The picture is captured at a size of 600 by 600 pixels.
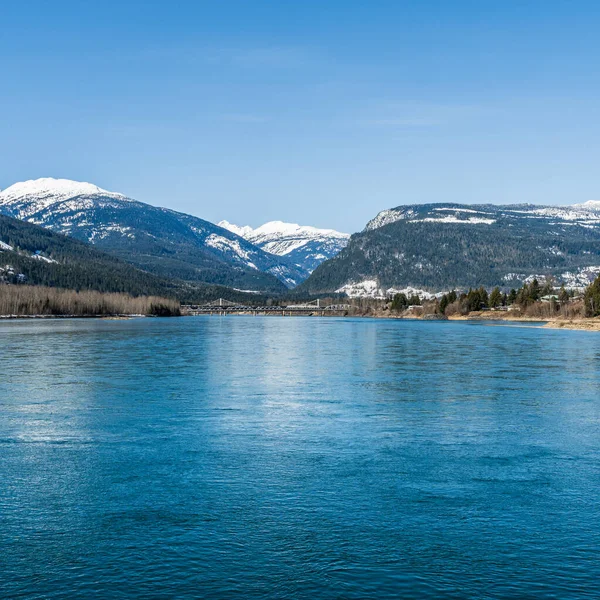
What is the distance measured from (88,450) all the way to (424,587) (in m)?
18.1

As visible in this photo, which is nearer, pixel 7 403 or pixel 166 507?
pixel 166 507

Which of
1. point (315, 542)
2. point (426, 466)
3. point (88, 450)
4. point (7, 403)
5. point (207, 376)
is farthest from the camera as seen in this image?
point (207, 376)

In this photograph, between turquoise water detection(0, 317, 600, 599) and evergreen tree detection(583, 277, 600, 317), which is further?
evergreen tree detection(583, 277, 600, 317)

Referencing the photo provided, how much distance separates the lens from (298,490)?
25.9m

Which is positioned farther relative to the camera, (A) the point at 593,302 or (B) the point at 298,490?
(A) the point at 593,302

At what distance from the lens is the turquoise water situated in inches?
746

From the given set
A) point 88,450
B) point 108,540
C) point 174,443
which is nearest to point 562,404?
point 174,443

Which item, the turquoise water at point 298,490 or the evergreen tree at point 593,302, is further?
the evergreen tree at point 593,302

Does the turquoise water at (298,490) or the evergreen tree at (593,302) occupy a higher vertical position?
the evergreen tree at (593,302)

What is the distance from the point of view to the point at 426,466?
1160 inches

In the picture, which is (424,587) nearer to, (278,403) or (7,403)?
(278,403)

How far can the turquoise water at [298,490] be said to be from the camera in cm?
1895

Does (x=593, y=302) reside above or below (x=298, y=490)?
above

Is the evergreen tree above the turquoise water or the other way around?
above
